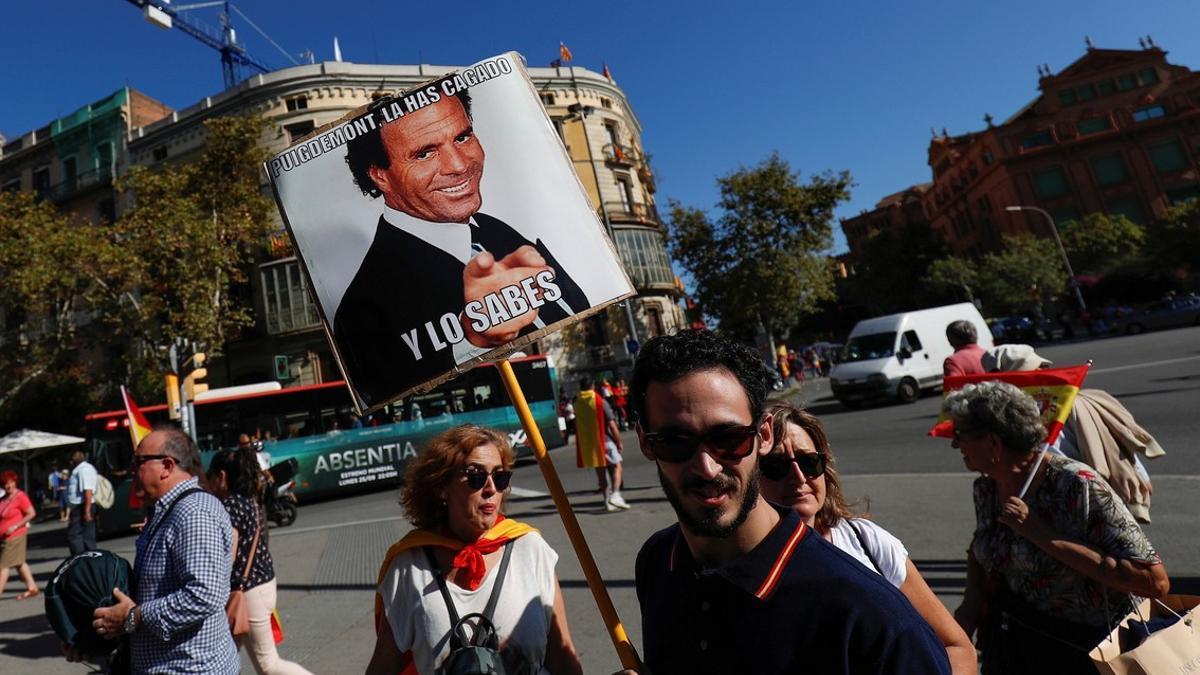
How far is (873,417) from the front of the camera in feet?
46.0

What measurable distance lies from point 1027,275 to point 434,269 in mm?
44921

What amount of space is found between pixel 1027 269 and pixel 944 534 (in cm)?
4032

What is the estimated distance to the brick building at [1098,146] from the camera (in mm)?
47406

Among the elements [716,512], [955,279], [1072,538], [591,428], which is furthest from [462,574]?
[955,279]

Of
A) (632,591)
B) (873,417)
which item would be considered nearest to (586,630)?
(632,591)

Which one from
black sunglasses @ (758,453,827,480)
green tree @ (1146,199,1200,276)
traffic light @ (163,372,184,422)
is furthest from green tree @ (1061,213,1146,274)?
black sunglasses @ (758,453,827,480)

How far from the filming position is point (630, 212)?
33219 mm

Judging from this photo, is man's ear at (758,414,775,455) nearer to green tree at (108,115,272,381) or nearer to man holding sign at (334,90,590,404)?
man holding sign at (334,90,590,404)

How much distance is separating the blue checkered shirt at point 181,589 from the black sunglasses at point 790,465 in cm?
224

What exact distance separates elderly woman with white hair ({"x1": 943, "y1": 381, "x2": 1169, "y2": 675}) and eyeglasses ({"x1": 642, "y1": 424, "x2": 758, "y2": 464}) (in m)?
1.47

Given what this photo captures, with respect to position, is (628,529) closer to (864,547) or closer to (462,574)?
(462,574)

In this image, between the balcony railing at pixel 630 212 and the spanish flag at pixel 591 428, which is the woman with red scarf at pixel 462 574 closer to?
the spanish flag at pixel 591 428

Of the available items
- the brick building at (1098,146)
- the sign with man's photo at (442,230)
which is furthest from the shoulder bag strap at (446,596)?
the brick building at (1098,146)

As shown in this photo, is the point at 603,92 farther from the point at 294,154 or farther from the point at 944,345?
the point at 294,154
